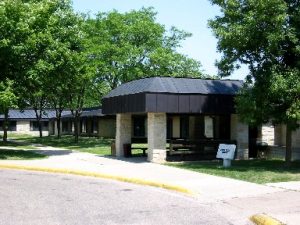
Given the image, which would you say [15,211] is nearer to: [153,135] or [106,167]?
[106,167]

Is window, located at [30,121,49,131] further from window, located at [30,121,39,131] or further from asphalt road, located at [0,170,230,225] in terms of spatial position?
asphalt road, located at [0,170,230,225]

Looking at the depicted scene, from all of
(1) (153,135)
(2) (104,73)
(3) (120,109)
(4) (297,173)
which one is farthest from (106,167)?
(2) (104,73)

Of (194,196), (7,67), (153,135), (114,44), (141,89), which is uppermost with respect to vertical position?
(114,44)

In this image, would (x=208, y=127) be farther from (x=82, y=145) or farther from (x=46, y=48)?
(x=82, y=145)

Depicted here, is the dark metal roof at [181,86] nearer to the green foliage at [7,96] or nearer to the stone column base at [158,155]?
the stone column base at [158,155]

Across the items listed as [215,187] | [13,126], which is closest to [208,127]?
[215,187]

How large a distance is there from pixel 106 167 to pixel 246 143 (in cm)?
842

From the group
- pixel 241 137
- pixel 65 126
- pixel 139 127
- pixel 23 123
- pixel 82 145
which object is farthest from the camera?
pixel 23 123

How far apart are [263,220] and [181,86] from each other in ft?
47.0

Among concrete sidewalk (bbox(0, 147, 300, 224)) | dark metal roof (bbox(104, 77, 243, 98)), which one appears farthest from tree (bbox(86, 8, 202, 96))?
concrete sidewalk (bbox(0, 147, 300, 224))

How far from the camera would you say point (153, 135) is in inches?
874

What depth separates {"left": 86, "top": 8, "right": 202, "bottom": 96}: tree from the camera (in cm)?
4278

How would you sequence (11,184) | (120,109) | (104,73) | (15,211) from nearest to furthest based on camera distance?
(15,211) < (11,184) < (120,109) < (104,73)

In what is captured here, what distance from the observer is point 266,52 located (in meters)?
18.8
